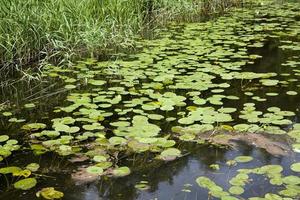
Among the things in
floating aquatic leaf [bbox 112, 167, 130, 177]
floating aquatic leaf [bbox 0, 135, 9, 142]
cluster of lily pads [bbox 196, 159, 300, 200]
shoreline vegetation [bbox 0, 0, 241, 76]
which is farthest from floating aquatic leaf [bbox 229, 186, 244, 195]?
shoreline vegetation [bbox 0, 0, 241, 76]

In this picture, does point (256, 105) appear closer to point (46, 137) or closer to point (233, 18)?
point (46, 137)

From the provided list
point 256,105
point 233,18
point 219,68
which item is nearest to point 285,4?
point 233,18

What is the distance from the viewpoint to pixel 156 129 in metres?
2.94

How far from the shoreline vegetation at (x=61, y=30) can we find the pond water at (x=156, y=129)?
0.36m

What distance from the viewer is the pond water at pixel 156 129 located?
93.6 inches

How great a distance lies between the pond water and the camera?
2.38 m

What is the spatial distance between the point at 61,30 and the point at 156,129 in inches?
99.0

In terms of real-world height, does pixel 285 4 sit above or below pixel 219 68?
above

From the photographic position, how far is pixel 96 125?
3051 millimetres

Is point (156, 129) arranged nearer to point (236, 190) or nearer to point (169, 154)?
point (169, 154)

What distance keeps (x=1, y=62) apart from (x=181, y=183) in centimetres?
290

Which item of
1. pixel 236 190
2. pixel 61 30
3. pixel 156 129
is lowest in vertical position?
pixel 236 190

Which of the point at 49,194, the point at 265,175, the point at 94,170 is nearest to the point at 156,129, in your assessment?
the point at 94,170

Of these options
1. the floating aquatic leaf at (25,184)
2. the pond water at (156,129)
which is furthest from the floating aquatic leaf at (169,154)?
the floating aquatic leaf at (25,184)
